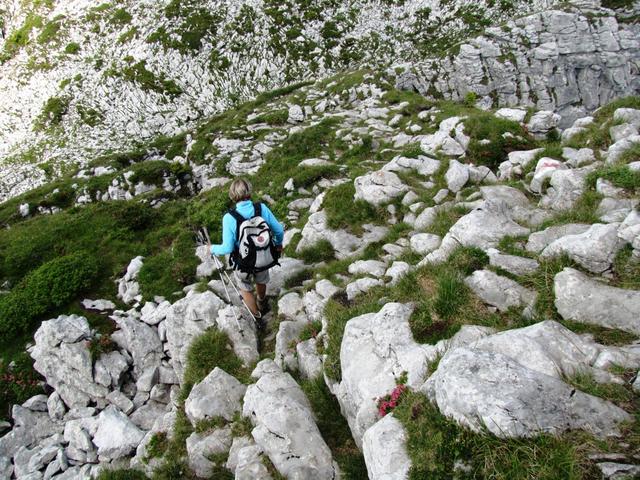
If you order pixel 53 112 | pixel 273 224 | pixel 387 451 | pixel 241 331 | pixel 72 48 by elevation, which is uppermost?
pixel 72 48

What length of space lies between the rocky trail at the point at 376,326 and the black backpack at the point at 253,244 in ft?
5.07

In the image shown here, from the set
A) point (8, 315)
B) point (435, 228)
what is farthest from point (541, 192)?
point (8, 315)

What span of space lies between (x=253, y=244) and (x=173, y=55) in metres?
45.1

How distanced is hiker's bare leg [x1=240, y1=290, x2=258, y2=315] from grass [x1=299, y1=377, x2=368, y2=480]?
2.99 m

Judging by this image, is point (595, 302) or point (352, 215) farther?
point (352, 215)

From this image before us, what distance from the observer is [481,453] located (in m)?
3.76

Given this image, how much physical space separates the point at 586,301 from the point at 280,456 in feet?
16.6

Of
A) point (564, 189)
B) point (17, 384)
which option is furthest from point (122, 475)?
point (564, 189)

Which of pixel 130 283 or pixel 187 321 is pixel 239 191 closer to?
pixel 187 321

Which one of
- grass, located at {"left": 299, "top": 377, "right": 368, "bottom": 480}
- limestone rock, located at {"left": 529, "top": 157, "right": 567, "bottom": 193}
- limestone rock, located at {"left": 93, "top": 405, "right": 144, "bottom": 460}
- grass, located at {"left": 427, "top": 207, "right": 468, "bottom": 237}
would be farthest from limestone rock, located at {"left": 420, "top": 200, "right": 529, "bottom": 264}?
limestone rock, located at {"left": 93, "top": 405, "right": 144, "bottom": 460}

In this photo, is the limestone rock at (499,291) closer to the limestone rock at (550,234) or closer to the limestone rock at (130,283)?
the limestone rock at (550,234)

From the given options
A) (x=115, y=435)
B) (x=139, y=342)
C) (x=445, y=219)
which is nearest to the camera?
(x=115, y=435)

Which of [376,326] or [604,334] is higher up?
[604,334]

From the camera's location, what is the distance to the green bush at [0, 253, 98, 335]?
501 inches
